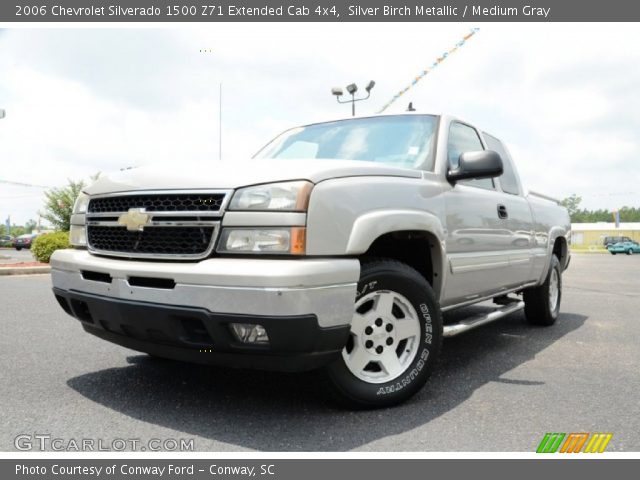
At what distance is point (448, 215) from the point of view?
3.56 meters

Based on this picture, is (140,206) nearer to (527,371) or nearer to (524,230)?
(527,371)

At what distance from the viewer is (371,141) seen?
12.9 ft

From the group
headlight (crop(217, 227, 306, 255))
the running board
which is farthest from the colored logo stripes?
headlight (crop(217, 227, 306, 255))

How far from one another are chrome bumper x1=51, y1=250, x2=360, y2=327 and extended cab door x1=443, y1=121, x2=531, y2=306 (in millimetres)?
1191

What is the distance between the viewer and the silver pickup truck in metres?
2.53

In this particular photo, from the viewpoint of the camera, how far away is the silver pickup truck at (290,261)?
2.53 metres

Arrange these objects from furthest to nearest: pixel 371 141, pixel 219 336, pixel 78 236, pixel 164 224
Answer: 1. pixel 371 141
2. pixel 78 236
3. pixel 164 224
4. pixel 219 336

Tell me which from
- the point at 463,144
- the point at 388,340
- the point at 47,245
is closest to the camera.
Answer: the point at 388,340

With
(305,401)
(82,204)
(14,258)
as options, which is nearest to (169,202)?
(82,204)

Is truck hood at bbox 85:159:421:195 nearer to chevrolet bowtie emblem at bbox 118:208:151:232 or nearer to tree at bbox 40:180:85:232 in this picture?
chevrolet bowtie emblem at bbox 118:208:151:232

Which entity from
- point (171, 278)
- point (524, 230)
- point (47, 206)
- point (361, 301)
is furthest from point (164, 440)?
point (47, 206)

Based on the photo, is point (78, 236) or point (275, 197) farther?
point (78, 236)

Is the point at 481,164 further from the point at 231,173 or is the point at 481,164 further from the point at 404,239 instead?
the point at 231,173

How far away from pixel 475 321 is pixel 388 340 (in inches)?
44.6
